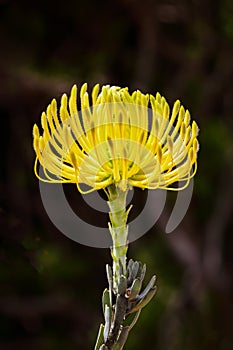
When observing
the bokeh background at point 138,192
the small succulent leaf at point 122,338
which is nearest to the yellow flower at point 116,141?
the small succulent leaf at point 122,338

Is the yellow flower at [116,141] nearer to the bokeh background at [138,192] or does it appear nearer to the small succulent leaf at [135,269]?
the small succulent leaf at [135,269]

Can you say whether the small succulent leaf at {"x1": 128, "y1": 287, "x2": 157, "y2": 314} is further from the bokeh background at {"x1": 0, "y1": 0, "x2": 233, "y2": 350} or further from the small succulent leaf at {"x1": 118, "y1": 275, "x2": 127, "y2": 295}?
the bokeh background at {"x1": 0, "y1": 0, "x2": 233, "y2": 350}

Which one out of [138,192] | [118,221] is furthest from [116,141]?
[138,192]

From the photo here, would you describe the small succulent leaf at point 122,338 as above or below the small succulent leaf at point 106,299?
below

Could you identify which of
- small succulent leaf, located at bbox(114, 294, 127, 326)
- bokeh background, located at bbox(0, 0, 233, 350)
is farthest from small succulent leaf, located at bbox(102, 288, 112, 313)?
bokeh background, located at bbox(0, 0, 233, 350)
